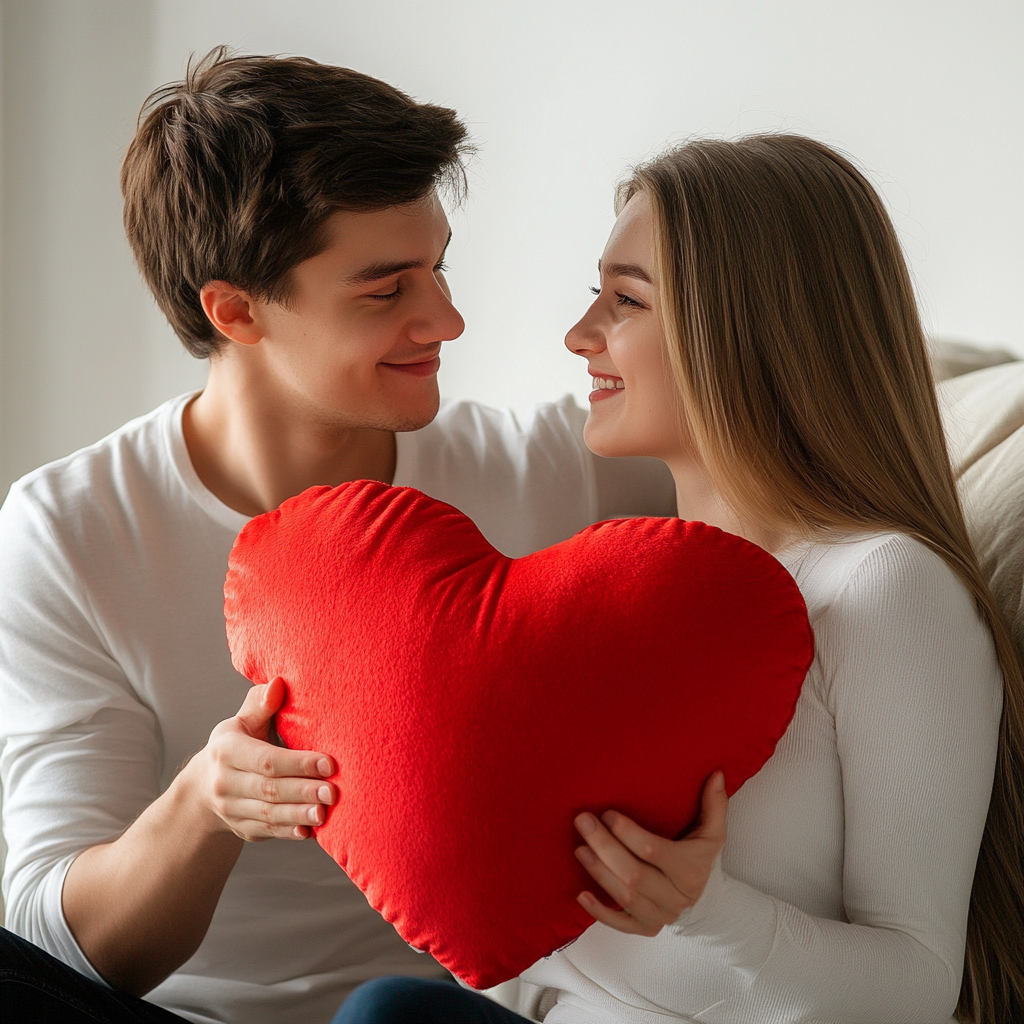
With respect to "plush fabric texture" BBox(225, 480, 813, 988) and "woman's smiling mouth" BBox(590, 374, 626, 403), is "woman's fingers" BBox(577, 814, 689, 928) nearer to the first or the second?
"plush fabric texture" BBox(225, 480, 813, 988)

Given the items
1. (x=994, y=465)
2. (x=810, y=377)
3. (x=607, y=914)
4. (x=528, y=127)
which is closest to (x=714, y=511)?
(x=810, y=377)

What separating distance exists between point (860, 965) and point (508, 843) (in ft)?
0.97

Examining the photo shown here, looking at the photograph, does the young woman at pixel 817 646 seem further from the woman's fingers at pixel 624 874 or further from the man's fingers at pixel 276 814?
the man's fingers at pixel 276 814

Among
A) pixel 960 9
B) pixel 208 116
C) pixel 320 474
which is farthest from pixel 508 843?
pixel 960 9

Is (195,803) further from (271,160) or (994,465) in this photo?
(994,465)

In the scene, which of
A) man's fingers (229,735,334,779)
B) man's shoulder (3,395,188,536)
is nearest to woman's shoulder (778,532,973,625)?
man's fingers (229,735,334,779)

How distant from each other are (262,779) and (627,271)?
0.57 metres

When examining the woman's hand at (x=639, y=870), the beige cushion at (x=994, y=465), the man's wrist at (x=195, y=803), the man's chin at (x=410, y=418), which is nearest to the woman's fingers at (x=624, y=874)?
the woman's hand at (x=639, y=870)

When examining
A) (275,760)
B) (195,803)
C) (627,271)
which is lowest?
(195,803)

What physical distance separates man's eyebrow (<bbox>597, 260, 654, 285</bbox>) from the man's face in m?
0.20

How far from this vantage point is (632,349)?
94cm

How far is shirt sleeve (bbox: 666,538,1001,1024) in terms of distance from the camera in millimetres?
749

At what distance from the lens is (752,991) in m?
0.77

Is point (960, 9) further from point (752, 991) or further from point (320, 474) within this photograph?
point (752, 991)
